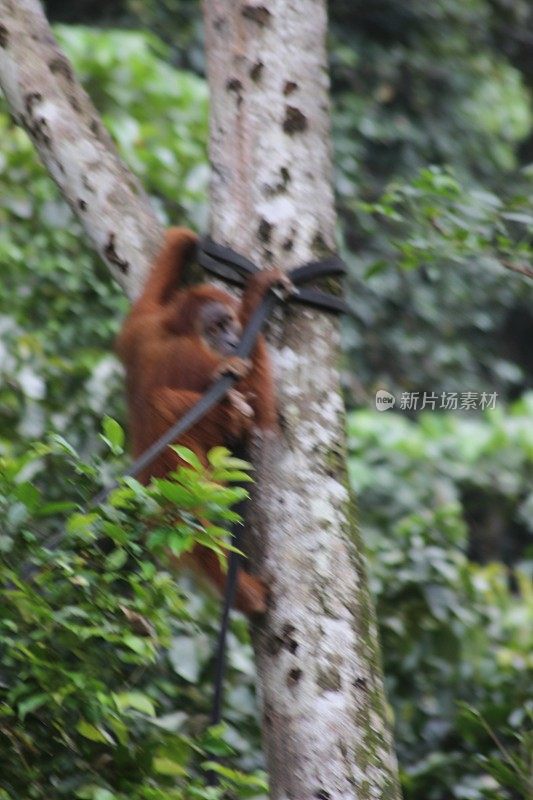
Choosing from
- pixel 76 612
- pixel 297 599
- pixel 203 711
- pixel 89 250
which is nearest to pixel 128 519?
pixel 76 612

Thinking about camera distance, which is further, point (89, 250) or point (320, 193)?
point (89, 250)

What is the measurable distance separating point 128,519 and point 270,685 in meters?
0.42

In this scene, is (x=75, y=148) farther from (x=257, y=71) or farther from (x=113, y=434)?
(x=113, y=434)

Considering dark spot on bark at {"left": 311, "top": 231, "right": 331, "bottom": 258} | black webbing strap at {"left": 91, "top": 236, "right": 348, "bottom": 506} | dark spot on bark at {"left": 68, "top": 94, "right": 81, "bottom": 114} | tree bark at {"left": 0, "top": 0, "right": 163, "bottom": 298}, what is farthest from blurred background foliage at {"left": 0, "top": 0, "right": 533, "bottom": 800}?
dark spot on bark at {"left": 68, "top": 94, "right": 81, "bottom": 114}

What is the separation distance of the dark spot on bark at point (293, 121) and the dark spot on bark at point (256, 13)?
194mm

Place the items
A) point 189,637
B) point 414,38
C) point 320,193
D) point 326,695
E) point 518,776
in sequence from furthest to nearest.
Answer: point 414,38
point 189,637
point 518,776
point 320,193
point 326,695

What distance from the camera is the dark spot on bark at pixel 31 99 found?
2432 millimetres

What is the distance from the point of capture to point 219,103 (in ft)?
7.79

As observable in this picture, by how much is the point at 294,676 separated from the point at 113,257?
94 centimetres

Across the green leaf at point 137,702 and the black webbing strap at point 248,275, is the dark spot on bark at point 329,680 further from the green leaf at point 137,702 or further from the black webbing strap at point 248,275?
the black webbing strap at point 248,275

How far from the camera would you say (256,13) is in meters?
2.37

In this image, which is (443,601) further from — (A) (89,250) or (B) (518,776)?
(A) (89,250)

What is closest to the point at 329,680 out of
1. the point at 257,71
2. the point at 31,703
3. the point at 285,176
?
the point at 31,703

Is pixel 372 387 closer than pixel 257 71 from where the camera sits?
No
